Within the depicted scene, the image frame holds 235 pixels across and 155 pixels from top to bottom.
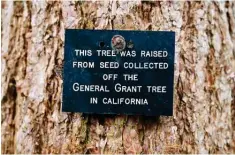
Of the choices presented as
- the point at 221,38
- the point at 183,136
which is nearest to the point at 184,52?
the point at 221,38

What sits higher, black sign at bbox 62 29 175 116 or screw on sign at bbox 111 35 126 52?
screw on sign at bbox 111 35 126 52

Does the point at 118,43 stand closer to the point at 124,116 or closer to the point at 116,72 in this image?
the point at 116,72

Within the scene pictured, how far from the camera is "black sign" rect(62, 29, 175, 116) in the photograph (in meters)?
1.21

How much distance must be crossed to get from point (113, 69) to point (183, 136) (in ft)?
0.86

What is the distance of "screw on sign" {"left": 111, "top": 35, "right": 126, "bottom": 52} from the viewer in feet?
3.99

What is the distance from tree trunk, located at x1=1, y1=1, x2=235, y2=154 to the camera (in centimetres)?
123

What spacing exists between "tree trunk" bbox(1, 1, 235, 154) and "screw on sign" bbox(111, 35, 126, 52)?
0.12 feet

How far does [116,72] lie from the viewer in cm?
122

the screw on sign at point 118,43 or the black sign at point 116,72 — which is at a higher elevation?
the screw on sign at point 118,43

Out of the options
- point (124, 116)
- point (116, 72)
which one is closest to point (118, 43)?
point (116, 72)

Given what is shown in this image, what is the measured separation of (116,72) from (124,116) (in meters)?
0.12

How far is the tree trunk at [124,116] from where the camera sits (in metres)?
1.23

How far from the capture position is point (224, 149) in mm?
1245

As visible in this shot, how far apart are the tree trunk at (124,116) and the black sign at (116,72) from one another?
0.10 ft
